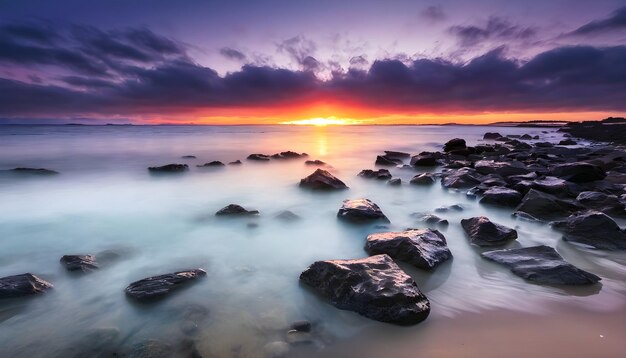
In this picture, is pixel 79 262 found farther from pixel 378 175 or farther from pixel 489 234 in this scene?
pixel 378 175

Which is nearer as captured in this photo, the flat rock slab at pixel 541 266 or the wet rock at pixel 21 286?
the wet rock at pixel 21 286

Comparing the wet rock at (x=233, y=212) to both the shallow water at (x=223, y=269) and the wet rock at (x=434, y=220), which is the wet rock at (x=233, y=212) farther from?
the wet rock at (x=434, y=220)

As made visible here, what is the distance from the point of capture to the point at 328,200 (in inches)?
329

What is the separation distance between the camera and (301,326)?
9.87ft

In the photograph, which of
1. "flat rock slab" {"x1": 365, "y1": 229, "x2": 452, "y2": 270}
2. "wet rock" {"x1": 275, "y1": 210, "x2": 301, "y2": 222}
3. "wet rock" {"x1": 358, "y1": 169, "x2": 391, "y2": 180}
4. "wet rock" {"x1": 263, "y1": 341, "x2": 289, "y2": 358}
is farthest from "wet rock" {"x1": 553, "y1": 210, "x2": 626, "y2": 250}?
"wet rock" {"x1": 358, "y1": 169, "x2": 391, "y2": 180}

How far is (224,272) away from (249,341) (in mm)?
1490

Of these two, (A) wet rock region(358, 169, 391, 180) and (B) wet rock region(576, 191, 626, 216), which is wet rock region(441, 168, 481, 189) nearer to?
(A) wet rock region(358, 169, 391, 180)

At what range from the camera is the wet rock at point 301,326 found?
2.99 m

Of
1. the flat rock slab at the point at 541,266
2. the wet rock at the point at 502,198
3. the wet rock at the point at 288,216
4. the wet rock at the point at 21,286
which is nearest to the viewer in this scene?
the wet rock at the point at 21,286

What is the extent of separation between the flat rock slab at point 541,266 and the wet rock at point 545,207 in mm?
2340

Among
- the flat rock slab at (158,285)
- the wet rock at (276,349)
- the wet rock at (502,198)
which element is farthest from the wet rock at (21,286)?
the wet rock at (502,198)

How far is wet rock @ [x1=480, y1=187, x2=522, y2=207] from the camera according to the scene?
7.20 metres

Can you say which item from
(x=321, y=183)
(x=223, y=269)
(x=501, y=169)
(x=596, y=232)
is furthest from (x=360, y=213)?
(x=501, y=169)

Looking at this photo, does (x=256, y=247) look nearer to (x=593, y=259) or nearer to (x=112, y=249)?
(x=112, y=249)
